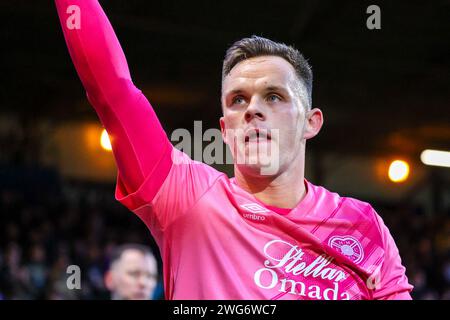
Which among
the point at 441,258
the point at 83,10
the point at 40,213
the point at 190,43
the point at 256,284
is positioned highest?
the point at 190,43

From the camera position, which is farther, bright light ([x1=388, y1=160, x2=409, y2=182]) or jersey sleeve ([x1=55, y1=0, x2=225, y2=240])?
bright light ([x1=388, y1=160, x2=409, y2=182])

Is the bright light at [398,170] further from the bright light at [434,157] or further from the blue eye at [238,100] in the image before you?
the blue eye at [238,100]

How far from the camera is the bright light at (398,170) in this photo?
17234mm

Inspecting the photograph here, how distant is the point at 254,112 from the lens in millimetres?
2184

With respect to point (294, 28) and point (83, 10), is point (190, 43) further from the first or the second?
point (83, 10)

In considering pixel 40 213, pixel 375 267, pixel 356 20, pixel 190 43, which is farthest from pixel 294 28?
pixel 375 267

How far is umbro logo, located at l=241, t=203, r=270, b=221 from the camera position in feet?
7.05

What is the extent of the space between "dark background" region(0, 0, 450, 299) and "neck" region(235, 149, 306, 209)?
691 cm

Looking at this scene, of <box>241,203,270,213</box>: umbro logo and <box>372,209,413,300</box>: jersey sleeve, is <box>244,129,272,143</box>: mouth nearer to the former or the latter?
<box>241,203,270,213</box>: umbro logo

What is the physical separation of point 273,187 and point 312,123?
1.01ft

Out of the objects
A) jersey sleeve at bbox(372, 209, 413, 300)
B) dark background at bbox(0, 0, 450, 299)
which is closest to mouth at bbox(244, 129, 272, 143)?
jersey sleeve at bbox(372, 209, 413, 300)

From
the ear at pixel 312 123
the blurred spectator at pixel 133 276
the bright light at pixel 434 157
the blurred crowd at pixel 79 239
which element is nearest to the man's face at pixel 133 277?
the blurred spectator at pixel 133 276

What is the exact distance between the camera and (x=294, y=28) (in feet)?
32.9
